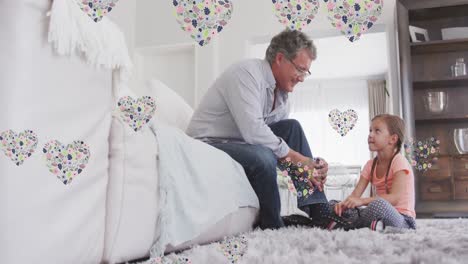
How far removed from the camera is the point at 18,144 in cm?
58

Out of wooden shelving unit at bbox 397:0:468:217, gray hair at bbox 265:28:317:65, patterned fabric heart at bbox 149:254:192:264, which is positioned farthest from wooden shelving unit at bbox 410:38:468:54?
patterned fabric heart at bbox 149:254:192:264

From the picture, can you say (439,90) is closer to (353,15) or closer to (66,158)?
(353,15)

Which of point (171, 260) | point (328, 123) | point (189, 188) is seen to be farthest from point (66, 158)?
point (328, 123)

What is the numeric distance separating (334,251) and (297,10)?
0.47 m

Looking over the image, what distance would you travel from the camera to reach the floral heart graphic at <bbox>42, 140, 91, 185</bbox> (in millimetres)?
633

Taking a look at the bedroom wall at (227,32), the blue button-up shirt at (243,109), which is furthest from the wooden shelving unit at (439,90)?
the blue button-up shirt at (243,109)

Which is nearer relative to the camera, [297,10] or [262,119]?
[297,10]

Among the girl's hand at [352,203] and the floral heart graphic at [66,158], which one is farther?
the girl's hand at [352,203]

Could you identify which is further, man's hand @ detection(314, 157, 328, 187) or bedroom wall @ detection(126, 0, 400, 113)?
bedroom wall @ detection(126, 0, 400, 113)

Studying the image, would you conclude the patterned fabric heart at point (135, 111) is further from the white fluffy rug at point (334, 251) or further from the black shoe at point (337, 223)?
the black shoe at point (337, 223)

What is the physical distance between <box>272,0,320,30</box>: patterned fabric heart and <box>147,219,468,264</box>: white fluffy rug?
1.38 feet

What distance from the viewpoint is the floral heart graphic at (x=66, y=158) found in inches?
24.9

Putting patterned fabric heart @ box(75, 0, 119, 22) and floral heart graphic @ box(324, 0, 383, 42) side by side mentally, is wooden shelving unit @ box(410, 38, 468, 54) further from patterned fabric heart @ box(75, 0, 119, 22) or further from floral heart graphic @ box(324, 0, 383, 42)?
patterned fabric heart @ box(75, 0, 119, 22)

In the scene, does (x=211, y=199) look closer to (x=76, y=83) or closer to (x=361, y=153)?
(x=76, y=83)
